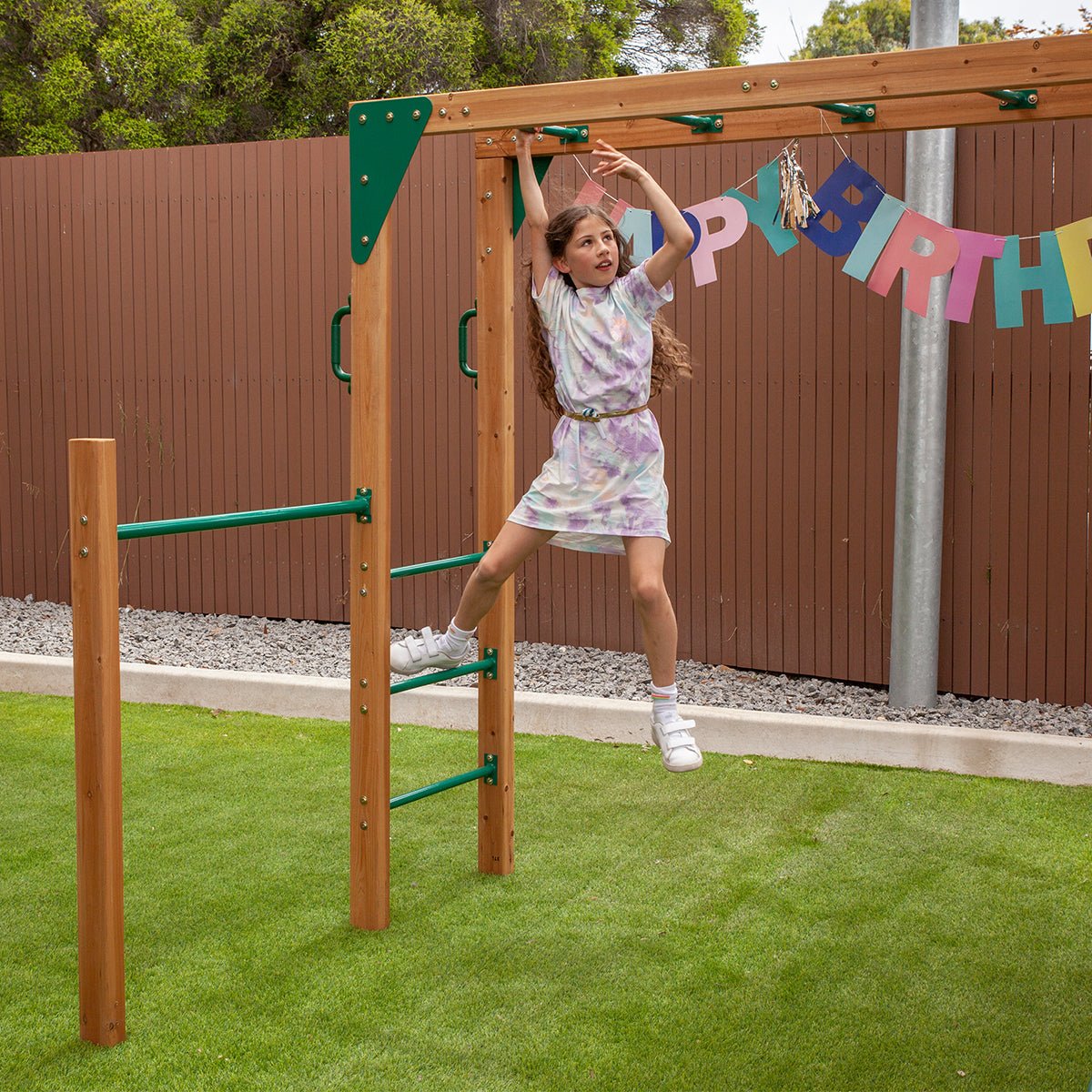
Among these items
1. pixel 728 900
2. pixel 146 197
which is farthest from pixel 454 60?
pixel 728 900

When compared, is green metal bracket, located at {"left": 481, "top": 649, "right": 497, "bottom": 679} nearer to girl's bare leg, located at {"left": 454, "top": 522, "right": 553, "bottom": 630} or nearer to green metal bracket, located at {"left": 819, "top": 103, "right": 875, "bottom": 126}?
girl's bare leg, located at {"left": 454, "top": 522, "right": 553, "bottom": 630}

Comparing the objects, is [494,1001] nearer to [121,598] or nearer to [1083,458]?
[1083,458]

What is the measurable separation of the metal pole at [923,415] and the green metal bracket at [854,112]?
5.42ft

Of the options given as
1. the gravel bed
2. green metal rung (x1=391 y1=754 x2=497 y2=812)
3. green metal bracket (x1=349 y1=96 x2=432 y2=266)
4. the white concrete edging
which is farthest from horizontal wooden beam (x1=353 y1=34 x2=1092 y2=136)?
the gravel bed

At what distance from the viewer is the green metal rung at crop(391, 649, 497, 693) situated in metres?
3.05

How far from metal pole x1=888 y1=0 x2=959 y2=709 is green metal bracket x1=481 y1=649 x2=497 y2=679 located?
1850 mm

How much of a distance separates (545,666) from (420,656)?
238cm

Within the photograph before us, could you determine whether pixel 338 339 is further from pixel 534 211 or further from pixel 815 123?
pixel 815 123

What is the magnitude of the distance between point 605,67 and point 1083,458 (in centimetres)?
1307

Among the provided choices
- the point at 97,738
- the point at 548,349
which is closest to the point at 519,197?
the point at 548,349

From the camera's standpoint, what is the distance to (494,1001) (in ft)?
8.35

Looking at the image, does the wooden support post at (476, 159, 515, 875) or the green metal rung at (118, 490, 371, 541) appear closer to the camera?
the green metal rung at (118, 490, 371, 541)

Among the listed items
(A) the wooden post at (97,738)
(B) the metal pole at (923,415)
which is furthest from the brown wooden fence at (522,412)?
(A) the wooden post at (97,738)

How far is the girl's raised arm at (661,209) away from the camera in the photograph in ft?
8.58
